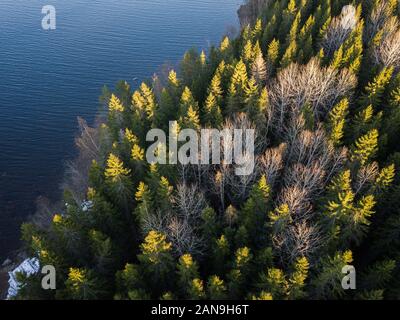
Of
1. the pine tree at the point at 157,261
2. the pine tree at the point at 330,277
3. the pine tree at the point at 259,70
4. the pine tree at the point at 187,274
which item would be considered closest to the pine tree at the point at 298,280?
the pine tree at the point at 330,277

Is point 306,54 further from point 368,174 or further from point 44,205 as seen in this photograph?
point 44,205

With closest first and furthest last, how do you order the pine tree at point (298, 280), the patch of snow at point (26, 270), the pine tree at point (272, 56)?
the pine tree at point (298, 280), the patch of snow at point (26, 270), the pine tree at point (272, 56)

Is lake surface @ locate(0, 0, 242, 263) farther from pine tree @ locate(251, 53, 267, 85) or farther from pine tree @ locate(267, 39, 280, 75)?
pine tree @ locate(251, 53, 267, 85)

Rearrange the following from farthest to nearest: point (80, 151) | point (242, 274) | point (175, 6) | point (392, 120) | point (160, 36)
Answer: point (175, 6) → point (160, 36) → point (80, 151) → point (392, 120) → point (242, 274)

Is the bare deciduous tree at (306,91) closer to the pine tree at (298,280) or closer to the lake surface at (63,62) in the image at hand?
the pine tree at (298,280)

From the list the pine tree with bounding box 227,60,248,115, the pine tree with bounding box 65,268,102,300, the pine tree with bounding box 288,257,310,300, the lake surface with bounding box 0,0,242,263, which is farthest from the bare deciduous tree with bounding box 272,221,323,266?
the lake surface with bounding box 0,0,242,263
